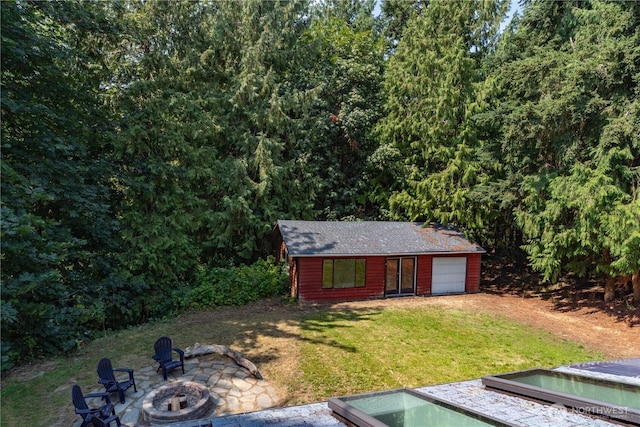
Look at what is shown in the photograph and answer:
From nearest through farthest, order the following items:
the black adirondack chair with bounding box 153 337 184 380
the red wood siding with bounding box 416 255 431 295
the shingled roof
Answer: the black adirondack chair with bounding box 153 337 184 380, the shingled roof, the red wood siding with bounding box 416 255 431 295

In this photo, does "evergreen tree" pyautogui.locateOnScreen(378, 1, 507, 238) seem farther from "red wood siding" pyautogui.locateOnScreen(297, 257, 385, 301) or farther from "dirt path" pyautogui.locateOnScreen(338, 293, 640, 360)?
"red wood siding" pyautogui.locateOnScreen(297, 257, 385, 301)

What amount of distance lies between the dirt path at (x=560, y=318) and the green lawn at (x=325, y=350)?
806 mm

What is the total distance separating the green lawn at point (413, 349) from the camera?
343 inches

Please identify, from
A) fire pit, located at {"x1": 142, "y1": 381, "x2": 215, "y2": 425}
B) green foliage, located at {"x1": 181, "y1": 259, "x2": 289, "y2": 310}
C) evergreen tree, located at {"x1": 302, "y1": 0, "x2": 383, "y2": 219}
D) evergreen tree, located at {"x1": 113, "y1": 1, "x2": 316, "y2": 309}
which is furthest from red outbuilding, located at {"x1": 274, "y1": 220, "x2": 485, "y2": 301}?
fire pit, located at {"x1": 142, "y1": 381, "x2": 215, "y2": 425}

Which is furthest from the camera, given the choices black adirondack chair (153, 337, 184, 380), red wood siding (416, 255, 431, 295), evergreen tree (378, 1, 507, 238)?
evergreen tree (378, 1, 507, 238)

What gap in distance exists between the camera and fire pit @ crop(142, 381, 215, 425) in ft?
20.8

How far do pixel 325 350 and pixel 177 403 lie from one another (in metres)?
4.60

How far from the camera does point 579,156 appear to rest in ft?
44.0

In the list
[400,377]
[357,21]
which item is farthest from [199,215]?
[357,21]

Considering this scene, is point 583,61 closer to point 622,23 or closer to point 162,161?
point 622,23

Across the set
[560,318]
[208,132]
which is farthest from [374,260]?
[208,132]

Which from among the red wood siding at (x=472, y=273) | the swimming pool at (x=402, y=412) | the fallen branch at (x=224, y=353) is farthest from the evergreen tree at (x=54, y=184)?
the red wood siding at (x=472, y=273)

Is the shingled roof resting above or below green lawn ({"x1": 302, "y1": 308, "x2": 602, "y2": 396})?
above

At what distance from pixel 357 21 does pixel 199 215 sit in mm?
21236
